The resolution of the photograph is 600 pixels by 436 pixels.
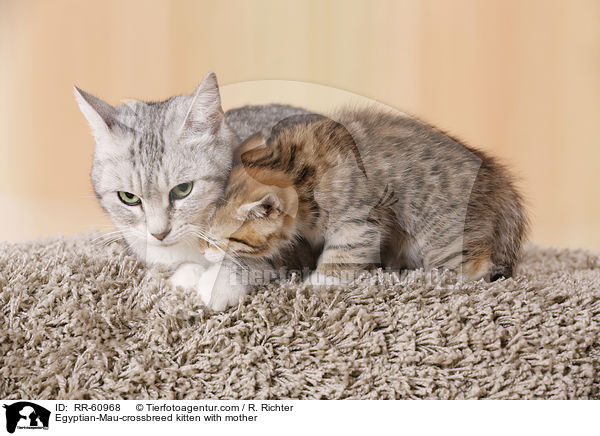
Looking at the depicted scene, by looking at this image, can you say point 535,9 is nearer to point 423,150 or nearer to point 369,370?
point 423,150

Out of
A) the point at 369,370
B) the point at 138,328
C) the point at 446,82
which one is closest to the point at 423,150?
the point at 446,82

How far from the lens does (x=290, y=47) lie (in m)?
1.23

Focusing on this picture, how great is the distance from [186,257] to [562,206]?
106 centimetres

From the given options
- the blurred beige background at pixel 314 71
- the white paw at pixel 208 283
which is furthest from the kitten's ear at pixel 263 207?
the blurred beige background at pixel 314 71

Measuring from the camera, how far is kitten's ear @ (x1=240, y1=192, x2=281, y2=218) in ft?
3.00

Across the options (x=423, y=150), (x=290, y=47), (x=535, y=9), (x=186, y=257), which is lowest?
(x=186, y=257)

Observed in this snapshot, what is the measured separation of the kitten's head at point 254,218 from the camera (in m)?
0.92

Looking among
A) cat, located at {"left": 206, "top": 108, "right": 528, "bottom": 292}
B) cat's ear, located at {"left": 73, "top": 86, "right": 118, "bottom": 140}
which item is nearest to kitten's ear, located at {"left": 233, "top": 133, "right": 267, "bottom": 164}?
cat, located at {"left": 206, "top": 108, "right": 528, "bottom": 292}

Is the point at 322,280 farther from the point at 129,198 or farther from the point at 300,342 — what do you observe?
the point at 129,198

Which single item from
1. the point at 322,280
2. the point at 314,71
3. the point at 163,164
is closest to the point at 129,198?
the point at 163,164

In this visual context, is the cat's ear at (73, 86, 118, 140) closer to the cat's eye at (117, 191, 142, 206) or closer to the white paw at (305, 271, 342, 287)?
the cat's eye at (117, 191, 142, 206)
